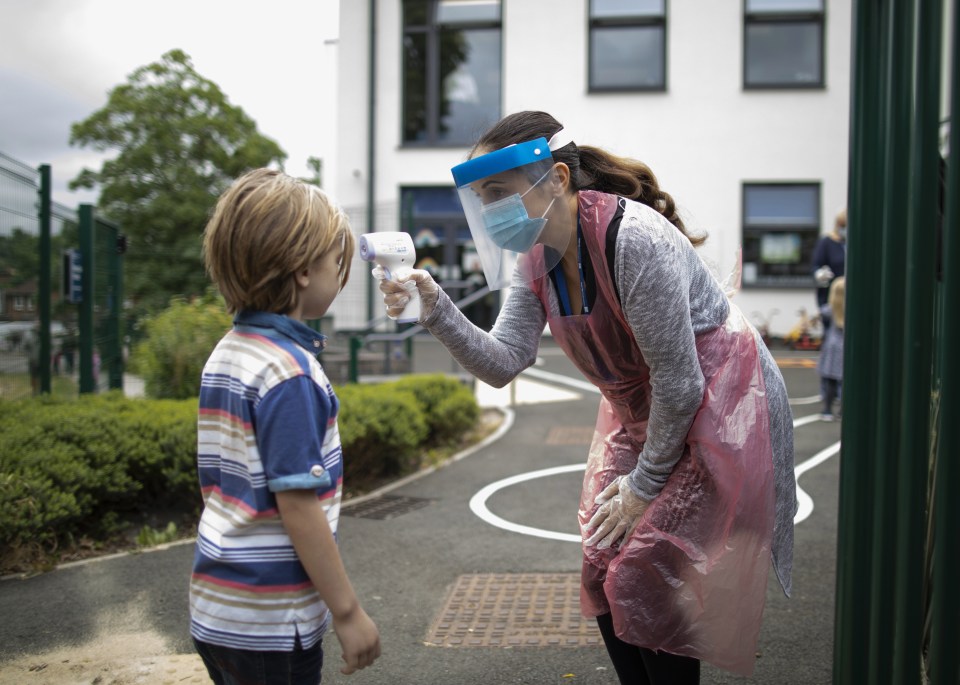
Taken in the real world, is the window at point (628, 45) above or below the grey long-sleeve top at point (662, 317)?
above

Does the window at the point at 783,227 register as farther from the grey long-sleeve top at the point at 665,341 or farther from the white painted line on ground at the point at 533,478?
the grey long-sleeve top at the point at 665,341

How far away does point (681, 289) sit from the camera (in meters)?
2.29

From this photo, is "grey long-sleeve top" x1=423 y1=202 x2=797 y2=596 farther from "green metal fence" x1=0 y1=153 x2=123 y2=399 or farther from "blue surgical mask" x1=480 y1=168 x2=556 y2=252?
"green metal fence" x1=0 y1=153 x2=123 y2=399

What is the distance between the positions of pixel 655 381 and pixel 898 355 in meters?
0.58

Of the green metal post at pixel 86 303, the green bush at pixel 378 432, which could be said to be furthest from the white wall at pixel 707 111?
the green bush at pixel 378 432

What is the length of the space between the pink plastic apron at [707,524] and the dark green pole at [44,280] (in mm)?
5438

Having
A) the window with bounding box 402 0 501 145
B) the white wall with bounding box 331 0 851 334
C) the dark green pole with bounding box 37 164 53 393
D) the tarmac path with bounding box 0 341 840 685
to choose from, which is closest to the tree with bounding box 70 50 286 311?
the window with bounding box 402 0 501 145

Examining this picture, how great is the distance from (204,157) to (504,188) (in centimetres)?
1634

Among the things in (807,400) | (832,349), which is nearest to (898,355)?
(832,349)

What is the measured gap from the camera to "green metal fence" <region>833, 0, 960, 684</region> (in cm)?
182

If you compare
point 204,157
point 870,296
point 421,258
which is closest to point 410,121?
point 421,258

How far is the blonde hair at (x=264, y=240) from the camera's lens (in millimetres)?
1928

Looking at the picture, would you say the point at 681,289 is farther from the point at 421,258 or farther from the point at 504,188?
the point at 421,258

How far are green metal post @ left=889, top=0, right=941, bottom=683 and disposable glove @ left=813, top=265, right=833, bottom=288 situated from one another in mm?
7173
